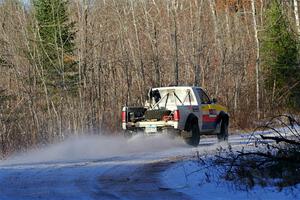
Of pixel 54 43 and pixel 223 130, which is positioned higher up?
pixel 54 43

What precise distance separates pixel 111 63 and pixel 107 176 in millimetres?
18048

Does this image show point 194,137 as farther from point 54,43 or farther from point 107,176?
point 54,43

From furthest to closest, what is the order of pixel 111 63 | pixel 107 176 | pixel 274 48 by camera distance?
pixel 274 48 < pixel 111 63 < pixel 107 176

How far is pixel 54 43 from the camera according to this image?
29125 millimetres

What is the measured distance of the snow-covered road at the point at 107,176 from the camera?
9945mm

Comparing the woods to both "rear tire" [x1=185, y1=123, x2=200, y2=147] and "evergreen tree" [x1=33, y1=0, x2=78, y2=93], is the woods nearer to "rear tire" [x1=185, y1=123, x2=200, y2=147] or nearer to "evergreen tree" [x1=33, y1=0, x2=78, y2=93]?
"evergreen tree" [x1=33, y1=0, x2=78, y2=93]

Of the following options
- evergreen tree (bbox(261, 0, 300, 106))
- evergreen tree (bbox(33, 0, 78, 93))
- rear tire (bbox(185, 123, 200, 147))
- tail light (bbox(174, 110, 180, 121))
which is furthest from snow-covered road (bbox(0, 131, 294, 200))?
evergreen tree (bbox(261, 0, 300, 106))

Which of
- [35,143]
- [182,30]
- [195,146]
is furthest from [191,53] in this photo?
[195,146]

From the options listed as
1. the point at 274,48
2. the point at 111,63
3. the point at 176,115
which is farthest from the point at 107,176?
the point at 274,48

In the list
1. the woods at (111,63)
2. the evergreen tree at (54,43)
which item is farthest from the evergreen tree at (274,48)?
the evergreen tree at (54,43)

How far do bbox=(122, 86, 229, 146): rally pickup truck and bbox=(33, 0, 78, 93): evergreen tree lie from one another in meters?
8.31

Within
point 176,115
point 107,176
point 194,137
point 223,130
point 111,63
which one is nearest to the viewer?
point 107,176

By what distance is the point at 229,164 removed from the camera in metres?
11.7

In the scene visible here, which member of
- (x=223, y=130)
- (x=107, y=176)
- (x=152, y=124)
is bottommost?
(x=107, y=176)
